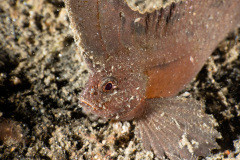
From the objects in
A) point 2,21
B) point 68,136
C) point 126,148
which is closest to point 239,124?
point 126,148

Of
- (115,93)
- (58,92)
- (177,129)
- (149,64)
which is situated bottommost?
(177,129)

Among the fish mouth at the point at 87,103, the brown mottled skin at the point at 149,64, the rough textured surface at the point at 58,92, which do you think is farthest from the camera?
the rough textured surface at the point at 58,92

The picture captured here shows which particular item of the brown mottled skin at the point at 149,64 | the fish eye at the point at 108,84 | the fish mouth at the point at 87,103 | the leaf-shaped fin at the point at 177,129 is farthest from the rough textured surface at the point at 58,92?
the fish eye at the point at 108,84

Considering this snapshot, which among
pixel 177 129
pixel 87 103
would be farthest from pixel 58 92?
pixel 177 129

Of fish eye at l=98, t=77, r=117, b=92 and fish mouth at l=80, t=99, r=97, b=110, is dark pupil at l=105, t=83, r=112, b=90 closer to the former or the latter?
fish eye at l=98, t=77, r=117, b=92

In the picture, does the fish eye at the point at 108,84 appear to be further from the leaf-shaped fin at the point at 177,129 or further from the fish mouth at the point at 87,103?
the leaf-shaped fin at the point at 177,129

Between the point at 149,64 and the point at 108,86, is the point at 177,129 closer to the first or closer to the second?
the point at 149,64
